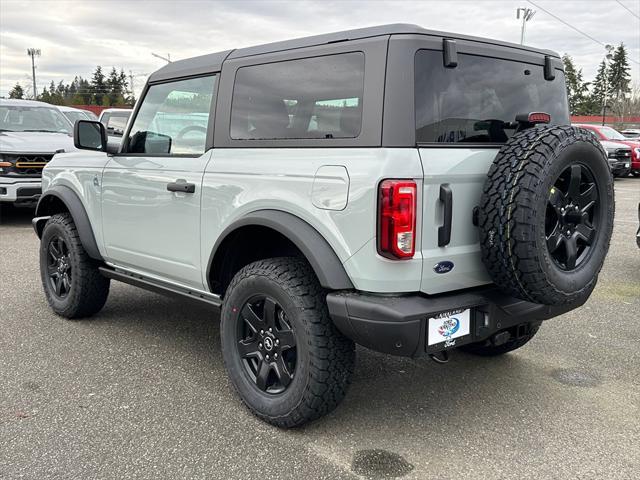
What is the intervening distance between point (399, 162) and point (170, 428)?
5.70 feet

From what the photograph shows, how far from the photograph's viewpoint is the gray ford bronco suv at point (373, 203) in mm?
2629

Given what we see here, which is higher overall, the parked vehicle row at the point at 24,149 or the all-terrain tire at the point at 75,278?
the parked vehicle row at the point at 24,149

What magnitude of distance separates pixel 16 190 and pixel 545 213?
27.1 ft

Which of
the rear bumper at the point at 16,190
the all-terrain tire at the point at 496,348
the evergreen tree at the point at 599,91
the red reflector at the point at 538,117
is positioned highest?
the evergreen tree at the point at 599,91

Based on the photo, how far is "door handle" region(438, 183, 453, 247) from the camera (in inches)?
105

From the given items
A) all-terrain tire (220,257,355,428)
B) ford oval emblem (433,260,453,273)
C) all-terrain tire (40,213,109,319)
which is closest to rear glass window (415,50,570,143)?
ford oval emblem (433,260,453,273)

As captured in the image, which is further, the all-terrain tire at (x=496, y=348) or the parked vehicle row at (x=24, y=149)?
the parked vehicle row at (x=24, y=149)

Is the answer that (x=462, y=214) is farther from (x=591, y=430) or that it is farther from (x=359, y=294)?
(x=591, y=430)

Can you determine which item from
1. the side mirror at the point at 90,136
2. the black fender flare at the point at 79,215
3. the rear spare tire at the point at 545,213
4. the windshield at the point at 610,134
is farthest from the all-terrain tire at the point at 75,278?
the windshield at the point at 610,134

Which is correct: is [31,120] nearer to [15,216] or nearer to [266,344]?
[15,216]

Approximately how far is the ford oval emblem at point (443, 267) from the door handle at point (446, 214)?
0.28ft

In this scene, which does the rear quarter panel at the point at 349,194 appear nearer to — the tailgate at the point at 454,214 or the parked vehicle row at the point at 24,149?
Result: the tailgate at the point at 454,214

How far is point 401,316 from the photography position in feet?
8.46

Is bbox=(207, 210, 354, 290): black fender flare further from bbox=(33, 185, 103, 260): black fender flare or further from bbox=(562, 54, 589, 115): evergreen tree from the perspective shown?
bbox=(562, 54, 589, 115): evergreen tree
